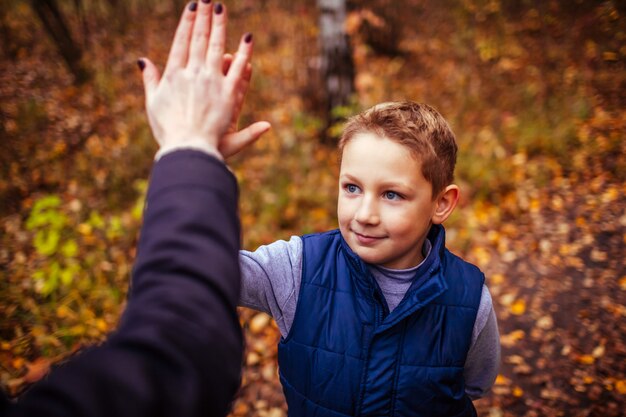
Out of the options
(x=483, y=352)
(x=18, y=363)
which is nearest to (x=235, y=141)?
(x=483, y=352)

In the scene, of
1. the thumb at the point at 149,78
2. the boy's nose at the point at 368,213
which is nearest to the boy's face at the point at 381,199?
the boy's nose at the point at 368,213

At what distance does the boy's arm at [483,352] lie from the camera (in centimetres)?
175

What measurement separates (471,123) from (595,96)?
163cm

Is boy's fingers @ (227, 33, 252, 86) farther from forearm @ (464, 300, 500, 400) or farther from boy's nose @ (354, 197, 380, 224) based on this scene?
forearm @ (464, 300, 500, 400)

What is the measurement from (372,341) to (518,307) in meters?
2.81

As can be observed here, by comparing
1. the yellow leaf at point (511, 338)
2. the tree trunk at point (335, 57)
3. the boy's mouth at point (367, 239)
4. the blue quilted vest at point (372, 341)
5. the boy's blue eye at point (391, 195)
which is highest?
the tree trunk at point (335, 57)

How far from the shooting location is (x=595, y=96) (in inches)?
220

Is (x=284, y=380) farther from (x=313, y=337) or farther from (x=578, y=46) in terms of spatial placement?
(x=578, y=46)

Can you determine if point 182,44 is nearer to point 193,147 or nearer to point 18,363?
point 193,147

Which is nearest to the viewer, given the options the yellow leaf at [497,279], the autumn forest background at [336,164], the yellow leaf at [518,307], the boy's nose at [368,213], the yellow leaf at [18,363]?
the boy's nose at [368,213]

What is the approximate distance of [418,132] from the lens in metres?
1.65

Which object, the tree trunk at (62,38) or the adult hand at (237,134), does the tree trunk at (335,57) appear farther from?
the adult hand at (237,134)

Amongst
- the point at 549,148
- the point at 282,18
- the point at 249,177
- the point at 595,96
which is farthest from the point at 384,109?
the point at 282,18

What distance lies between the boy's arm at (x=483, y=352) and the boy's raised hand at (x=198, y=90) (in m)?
1.23
